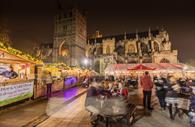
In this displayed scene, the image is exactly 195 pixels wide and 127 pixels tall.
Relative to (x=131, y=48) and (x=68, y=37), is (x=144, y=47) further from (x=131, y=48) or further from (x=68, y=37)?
(x=68, y=37)

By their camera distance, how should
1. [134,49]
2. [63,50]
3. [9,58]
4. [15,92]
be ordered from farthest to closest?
[134,49] < [63,50] < [15,92] < [9,58]

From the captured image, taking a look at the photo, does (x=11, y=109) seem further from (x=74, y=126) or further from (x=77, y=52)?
(x=77, y=52)

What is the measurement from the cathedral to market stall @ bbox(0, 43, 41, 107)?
1576 inches

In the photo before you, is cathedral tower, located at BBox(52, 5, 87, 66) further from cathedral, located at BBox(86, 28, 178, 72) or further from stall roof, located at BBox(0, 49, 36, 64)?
stall roof, located at BBox(0, 49, 36, 64)

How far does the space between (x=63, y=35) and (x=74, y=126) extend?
49.8 m

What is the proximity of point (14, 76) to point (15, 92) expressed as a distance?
74cm

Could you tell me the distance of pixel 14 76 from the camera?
24.5ft

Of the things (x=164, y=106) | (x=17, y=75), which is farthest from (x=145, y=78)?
(x=17, y=75)

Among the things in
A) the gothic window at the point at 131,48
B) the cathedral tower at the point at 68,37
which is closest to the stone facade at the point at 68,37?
the cathedral tower at the point at 68,37

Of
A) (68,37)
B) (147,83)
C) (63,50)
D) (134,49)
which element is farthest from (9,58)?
(134,49)

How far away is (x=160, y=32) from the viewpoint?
54938 mm

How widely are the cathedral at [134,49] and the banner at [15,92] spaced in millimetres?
40205

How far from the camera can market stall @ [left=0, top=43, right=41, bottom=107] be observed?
22.0 ft

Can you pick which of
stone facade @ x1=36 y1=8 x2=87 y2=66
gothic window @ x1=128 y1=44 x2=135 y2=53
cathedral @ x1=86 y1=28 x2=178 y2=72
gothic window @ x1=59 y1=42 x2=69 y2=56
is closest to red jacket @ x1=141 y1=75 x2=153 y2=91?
cathedral @ x1=86 y1=28 x2=178 y2=72
